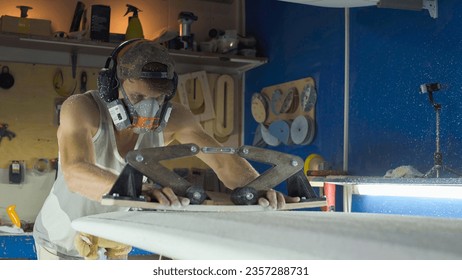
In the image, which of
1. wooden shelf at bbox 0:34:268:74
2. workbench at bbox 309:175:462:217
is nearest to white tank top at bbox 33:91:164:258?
workbench at bbox 309:175:462:217

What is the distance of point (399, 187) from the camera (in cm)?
268

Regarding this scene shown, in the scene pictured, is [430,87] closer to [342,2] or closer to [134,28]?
[342,2]

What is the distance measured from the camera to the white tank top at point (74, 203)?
6.63 feet

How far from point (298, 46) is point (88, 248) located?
8.37 ft

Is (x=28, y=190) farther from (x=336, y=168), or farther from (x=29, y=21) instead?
(x=336, y=168)

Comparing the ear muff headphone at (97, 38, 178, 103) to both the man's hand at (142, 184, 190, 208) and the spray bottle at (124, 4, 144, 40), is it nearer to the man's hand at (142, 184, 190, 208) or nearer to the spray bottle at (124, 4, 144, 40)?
the man's hand at (142, 184, 190, 208)

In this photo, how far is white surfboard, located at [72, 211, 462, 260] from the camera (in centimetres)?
67

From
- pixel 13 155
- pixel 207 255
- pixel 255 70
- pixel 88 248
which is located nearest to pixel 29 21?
pixel 13 155

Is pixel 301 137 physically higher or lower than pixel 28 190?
higher

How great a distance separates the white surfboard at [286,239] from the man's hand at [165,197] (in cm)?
20

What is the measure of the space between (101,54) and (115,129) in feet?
7.27

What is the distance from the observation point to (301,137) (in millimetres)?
3691

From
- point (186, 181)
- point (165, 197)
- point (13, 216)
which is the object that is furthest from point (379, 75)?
point (13, 216)

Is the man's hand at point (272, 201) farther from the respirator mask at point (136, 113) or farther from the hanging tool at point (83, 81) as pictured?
the hanging tool at point (83, 81)
